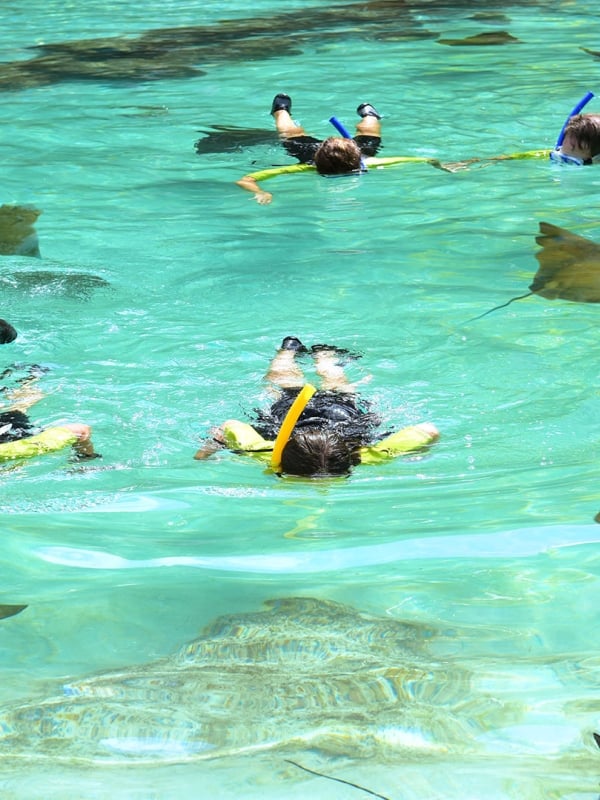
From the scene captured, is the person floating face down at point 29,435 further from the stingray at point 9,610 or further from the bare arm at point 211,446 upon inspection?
the stingray at point 9,610

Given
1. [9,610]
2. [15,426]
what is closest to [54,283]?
[15,426]

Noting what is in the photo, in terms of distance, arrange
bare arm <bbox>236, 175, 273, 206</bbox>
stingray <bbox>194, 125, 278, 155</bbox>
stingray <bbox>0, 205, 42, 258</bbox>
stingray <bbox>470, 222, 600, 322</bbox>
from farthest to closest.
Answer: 1. stingray <bbox>194, 125, 278, 155</bbox>
2. bare arm <bbox>236, 175, 273, 206</bbox>
3. stingray <bbox>0, 205, 42, 258</bbox>
4. stingray <bbox>470, 222, 600, 322</bbox>

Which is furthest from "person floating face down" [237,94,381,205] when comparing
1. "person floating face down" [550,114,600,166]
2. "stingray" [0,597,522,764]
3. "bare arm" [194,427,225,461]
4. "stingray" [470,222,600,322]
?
"stingray" [0,597,522,764]

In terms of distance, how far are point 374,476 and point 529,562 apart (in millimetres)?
1113

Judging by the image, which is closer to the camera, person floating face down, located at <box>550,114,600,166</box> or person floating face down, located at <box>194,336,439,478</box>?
person floating face down, located at <box>194,336,439,478</box>

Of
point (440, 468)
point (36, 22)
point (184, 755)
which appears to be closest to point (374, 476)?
point (440, 468)

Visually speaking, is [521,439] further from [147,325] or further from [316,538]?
[147,325]

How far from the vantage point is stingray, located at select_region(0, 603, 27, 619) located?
10.2 feet

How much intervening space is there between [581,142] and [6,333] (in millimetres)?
4872

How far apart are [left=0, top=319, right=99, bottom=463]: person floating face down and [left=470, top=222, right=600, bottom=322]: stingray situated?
2.56 meters

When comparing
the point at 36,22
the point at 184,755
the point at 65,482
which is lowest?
the point at 65,482

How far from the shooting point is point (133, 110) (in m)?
11.1

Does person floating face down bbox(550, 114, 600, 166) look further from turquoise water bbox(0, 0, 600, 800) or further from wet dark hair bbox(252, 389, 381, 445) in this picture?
wet dark hair bbox(252, 389, 381, 445)

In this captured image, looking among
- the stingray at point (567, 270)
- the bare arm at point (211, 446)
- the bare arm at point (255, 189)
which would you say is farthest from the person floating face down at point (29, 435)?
the bare arm at point (255, 189)
